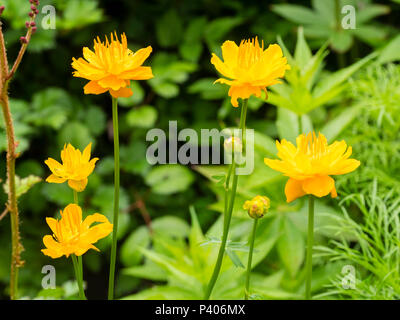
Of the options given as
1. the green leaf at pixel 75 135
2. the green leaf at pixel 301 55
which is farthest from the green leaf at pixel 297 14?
the green leaf at pixel 75 135

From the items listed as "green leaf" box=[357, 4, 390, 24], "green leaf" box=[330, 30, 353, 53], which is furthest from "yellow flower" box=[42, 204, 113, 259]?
"green leaf" box=[357, 4, 390, 24]

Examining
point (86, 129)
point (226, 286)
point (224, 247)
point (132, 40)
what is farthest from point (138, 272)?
point (132, 40)

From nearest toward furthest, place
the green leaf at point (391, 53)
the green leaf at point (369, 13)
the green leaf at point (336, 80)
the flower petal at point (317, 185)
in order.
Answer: the flower petal at point (317, 185) → the green leaf at point (336, 80) → the green leaf at point (391, 53) → the green leaf at point (369, 13)

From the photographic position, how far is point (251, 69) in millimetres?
430

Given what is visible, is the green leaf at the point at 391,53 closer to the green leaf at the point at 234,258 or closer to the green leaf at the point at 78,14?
the green leaf at the point at 78,14

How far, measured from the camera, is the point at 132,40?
1559 mm

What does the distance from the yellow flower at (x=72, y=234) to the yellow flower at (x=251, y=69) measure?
153 mm

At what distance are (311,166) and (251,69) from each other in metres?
0.09

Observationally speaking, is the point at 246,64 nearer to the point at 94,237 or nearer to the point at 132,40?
the point at 94,237

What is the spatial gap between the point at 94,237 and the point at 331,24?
1.15m

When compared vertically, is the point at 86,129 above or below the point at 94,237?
above

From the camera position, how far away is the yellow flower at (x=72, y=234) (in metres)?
0.43

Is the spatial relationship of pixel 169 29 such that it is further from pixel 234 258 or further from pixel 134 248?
pixel 234 258

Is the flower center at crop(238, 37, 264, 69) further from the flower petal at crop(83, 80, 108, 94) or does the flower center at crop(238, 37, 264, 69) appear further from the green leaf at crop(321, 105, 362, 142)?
the green leaf at crop(321, 105, 362, 142)
